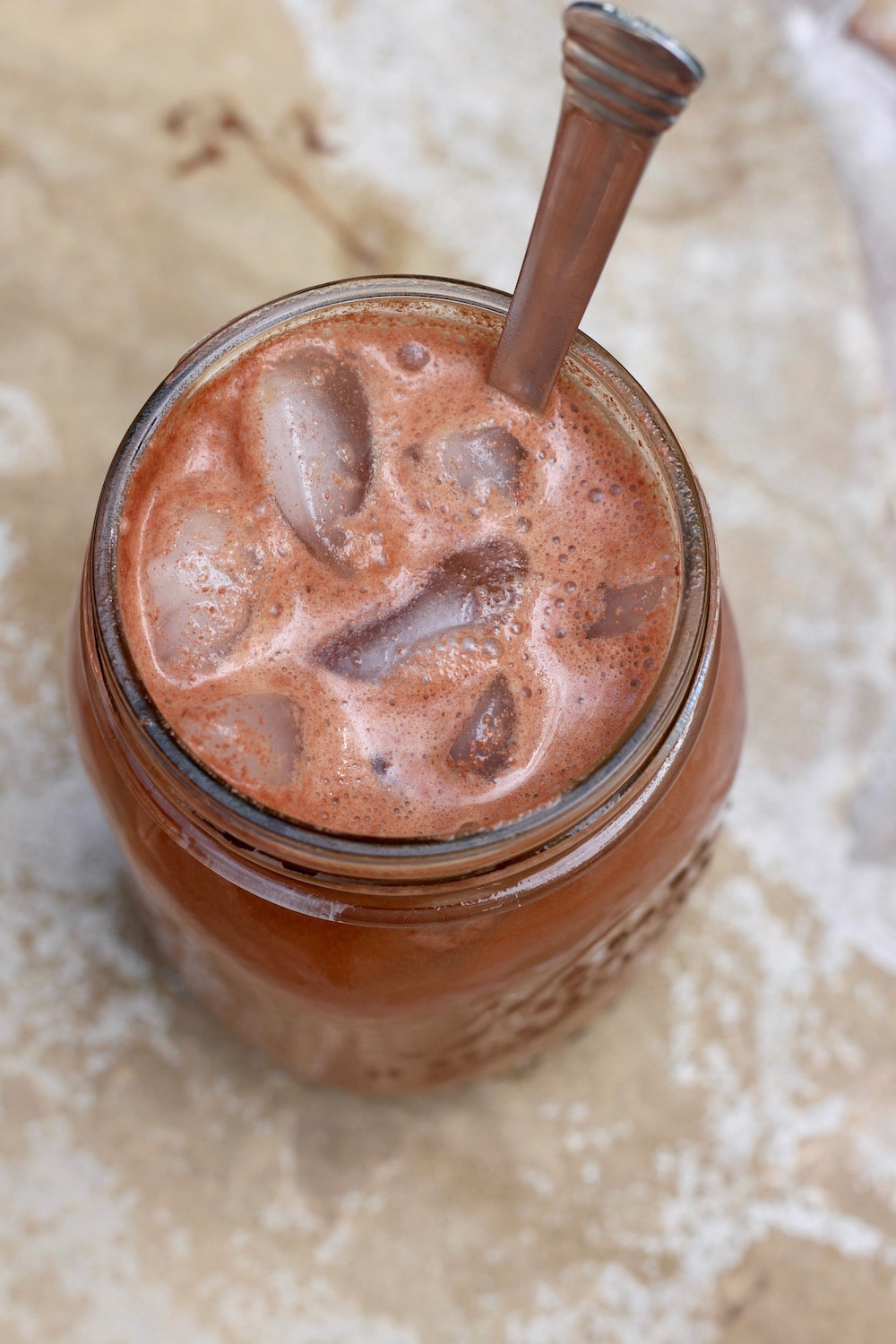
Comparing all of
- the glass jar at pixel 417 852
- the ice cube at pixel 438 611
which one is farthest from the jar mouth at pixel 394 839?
the ice cube at pixel 438 611

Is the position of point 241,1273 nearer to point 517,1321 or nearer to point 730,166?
point 517,1321

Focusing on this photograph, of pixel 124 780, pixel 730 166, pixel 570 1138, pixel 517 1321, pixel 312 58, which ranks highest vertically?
pixel 312 58

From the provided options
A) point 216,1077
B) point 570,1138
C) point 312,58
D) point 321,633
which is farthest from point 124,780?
point 312,58

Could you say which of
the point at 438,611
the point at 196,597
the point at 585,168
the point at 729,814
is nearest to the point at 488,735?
the point at 438,611

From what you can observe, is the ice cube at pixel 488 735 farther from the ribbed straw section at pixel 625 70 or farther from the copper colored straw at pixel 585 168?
the ribbed straw section at pixel 625 70

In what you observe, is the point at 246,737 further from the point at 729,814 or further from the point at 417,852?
the point at 729,814

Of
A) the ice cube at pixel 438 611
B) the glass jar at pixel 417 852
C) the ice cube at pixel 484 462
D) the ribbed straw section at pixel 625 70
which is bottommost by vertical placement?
the glass jar at pixel 417 852
